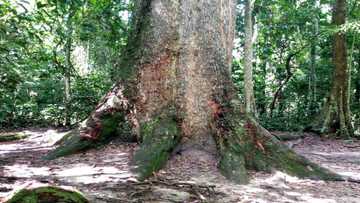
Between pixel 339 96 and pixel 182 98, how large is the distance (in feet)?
29.4

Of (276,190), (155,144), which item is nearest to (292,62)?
(155,144)

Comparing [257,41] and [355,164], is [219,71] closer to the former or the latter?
[355,164]

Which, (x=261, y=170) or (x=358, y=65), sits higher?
(x=358, y=65)

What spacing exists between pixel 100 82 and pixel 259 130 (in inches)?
484

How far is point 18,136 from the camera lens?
12.8 meters

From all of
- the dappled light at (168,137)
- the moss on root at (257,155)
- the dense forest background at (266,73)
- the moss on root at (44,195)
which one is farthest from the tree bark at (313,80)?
the moss on root at (44,195)

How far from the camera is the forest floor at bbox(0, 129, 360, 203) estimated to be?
184 inches

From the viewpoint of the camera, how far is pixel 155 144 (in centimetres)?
635

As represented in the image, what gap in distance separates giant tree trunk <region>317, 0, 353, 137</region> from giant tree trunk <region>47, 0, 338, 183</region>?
7944 millimetres

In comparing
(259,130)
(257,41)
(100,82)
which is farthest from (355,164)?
(257,41)

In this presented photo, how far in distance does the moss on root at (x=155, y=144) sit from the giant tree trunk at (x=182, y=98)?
16mm

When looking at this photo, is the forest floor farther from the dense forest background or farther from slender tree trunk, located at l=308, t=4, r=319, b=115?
slender tree trunk, located at l=308, t=4, r=319, b=115

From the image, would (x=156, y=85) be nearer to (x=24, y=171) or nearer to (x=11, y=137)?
(x=24, y=171)

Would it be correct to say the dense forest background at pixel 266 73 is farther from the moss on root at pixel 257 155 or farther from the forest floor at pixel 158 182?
the moss on root at pixel 257 155
